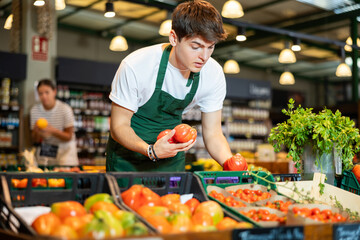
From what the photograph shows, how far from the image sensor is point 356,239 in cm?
146

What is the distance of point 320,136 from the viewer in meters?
2.28

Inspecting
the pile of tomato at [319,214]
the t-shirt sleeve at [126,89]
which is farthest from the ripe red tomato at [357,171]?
the t-shirt sleeve at [126,89]

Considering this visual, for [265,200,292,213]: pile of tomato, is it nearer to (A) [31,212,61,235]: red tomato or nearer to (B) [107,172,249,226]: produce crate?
(B) [107,172,249,226]: produce crate

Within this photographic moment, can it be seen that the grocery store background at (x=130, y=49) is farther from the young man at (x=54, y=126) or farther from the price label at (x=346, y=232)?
the price label at (x=346, y=232)

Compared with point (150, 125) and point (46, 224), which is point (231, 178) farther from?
point (46, 224)

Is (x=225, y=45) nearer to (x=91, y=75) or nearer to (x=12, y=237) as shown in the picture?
(x=91, y=75)

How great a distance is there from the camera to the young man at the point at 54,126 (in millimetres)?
5387

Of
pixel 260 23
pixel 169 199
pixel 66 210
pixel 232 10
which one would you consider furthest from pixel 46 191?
pixel 260 23

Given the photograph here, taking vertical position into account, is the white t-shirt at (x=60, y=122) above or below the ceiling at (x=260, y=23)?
below

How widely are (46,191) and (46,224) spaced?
0.31m

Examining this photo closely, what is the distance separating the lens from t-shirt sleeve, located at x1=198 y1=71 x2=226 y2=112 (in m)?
2.58

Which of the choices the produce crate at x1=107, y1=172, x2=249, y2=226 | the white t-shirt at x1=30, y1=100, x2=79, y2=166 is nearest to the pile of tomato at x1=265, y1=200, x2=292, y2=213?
the produce crate at x1=107, y1=172, x2=249, y2=226

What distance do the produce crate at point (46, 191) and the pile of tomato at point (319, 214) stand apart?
0.64 meters

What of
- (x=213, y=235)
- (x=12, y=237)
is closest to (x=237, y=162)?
(x=213, y=235)
